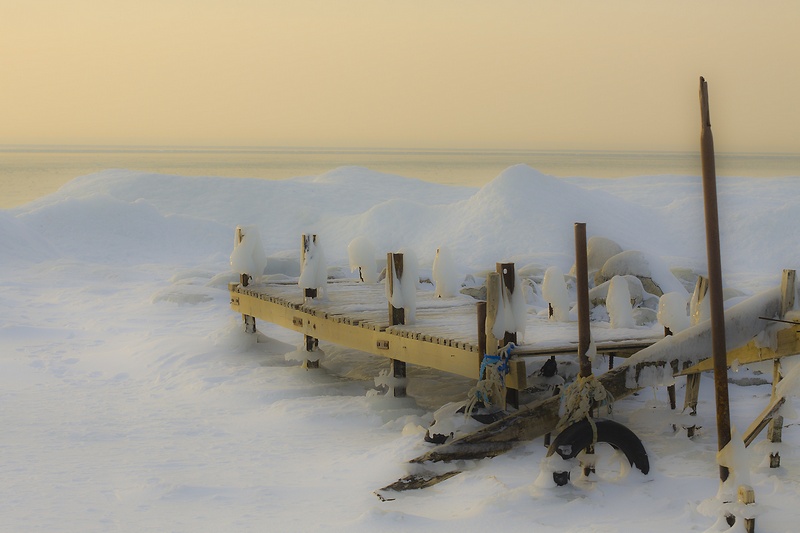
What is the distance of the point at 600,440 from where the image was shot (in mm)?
6469

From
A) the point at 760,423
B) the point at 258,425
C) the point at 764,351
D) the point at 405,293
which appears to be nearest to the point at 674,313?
the point at 764,351

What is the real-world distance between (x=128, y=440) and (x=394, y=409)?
91.6 inches

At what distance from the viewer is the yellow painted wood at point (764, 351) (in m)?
6.64

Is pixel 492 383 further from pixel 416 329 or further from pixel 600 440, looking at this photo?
pixel 416 329

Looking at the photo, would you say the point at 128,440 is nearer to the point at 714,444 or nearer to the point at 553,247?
A: the point at 714,444

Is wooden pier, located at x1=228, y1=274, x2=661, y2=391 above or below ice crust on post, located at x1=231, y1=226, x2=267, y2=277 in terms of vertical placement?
below

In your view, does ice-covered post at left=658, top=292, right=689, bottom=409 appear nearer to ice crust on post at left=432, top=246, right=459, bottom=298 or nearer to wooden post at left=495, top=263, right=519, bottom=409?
wooden post at left=495, top=263, right=519, bottom=409

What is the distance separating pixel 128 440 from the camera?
27.1 ft

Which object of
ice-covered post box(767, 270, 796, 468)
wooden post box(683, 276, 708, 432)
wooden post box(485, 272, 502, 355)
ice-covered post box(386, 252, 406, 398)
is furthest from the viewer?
ice-covered post box(386, 252, 406, 398)

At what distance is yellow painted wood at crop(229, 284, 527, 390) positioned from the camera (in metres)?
7.64

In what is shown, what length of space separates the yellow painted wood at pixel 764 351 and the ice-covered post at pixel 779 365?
14cm

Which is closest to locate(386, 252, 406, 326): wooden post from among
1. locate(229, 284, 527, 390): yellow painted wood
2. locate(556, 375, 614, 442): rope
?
locate(229, 284, 527, 390): yellow painted wood

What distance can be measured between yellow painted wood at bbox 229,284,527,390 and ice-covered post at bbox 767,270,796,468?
183 centimetres

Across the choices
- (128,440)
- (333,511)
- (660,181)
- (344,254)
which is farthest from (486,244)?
(660,181)
